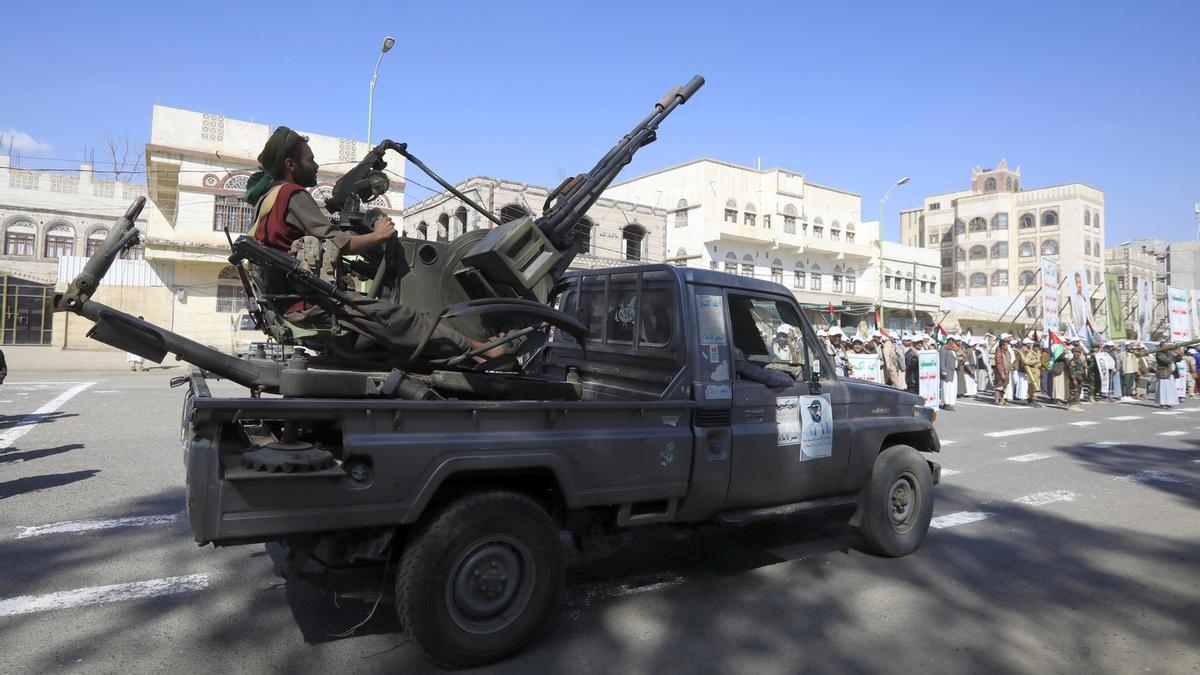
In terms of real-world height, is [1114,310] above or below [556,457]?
above

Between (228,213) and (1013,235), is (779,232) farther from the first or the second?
(1013,235)

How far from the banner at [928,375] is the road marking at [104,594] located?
15.9 m

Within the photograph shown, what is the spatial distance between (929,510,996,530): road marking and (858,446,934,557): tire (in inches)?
41.8

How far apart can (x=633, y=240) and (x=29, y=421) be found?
29000 millimetres

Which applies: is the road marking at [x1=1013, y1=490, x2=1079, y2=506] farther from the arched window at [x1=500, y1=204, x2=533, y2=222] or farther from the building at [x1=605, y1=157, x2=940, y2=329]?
the building at [x1=605, y1=157, x2=940, y2=329]

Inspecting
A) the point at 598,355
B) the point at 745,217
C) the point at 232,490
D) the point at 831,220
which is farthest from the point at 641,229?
the point at 232,490

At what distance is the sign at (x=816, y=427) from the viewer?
15.2 feet

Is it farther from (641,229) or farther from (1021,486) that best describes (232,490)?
(641,229)

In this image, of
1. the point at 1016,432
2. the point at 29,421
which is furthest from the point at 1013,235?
the point at 29,421

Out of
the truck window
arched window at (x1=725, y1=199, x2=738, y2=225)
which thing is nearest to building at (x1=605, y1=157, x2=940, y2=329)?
arched window at (x1=725, y1=199, x2=738, y2=225)

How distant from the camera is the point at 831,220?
154 ft

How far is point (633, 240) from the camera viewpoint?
36.7 meters

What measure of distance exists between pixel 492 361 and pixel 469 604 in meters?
1.45

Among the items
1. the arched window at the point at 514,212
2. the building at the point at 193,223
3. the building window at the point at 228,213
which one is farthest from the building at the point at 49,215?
the arched window at the point at 514,212
